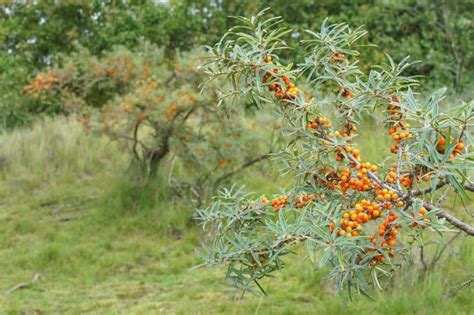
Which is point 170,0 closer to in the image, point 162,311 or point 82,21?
point 82,21

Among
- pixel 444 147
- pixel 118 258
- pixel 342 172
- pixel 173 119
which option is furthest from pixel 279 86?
pixel 173 119

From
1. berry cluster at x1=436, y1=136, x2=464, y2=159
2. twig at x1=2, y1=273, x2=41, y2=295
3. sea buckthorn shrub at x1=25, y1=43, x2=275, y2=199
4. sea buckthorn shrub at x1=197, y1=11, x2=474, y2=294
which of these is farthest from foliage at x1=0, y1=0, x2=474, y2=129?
berry cluster at x1=436, y1=136, x2=464, y2=159

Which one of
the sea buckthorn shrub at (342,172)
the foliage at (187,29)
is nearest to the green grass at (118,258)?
the sea buckthorn shrub at (342,172)

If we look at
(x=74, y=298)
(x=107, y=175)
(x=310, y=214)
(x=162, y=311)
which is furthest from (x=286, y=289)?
(x=107, y=175)

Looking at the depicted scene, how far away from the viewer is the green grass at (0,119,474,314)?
13.9 ft

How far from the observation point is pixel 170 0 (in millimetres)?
9969

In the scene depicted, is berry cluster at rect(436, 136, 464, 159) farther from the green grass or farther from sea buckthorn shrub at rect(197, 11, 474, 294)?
the green grass

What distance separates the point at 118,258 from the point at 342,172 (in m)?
3.80

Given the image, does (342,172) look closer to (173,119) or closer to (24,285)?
(24,285)

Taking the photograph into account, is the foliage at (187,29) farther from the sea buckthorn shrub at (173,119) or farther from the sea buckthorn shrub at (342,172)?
the sea buckthorn shrub at (342,172)

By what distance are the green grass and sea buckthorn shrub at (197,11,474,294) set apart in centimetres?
65

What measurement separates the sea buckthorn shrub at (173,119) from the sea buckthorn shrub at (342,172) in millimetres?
3406

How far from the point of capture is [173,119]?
19.8 feet

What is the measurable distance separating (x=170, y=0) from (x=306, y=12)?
211 cm
